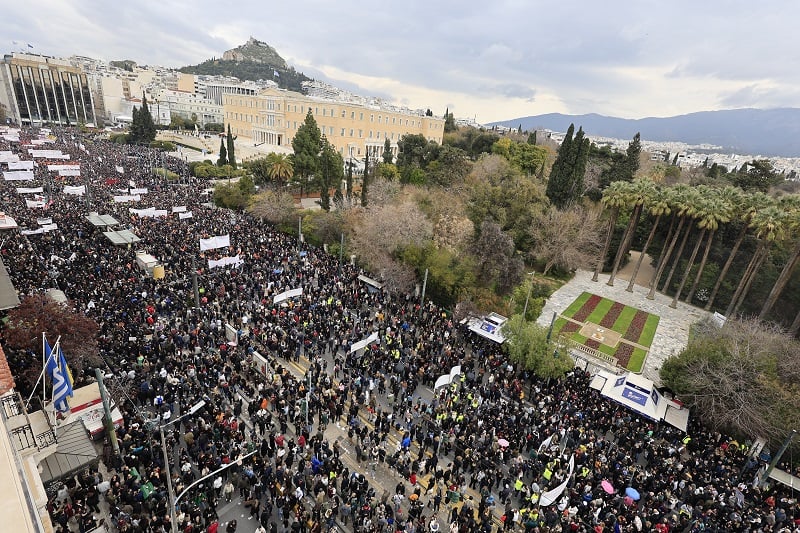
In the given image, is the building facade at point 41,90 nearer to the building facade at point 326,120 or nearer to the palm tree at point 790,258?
the building facade at point 326,120

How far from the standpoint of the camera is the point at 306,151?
45.3 meters

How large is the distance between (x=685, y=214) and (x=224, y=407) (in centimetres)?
3357

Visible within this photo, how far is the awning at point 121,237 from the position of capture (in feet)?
94.6

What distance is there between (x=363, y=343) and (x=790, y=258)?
92.9ft

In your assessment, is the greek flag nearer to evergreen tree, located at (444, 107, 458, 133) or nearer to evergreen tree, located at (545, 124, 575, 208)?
evergreen tree, located at (545, 124, 575, 208)

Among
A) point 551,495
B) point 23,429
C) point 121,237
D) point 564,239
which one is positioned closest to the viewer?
point 23,429

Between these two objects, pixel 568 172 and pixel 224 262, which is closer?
pixel 224 262

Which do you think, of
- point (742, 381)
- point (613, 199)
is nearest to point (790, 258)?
point (613, 199)

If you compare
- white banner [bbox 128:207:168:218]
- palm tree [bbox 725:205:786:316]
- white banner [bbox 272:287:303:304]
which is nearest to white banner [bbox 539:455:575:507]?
white banner [bbox 272:287:303:304]

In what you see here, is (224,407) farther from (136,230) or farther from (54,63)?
(54,63)

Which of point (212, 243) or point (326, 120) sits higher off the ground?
point (326, 120)

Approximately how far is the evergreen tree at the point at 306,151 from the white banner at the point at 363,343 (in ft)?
96.2

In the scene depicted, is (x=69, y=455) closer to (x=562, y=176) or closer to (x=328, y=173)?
(x=328, y=173)

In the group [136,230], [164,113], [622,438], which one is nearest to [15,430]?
[622,438]
